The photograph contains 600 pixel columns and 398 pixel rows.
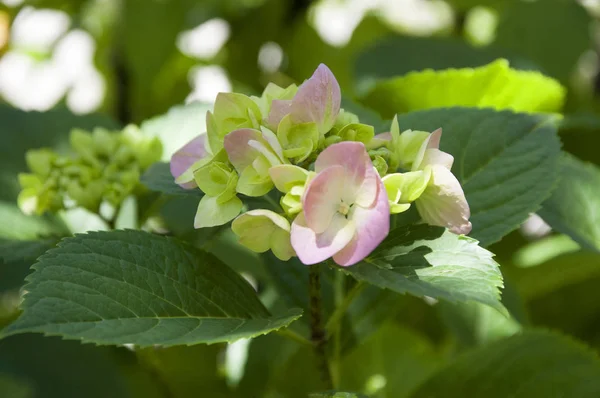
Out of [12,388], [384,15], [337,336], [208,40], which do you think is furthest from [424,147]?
[384,15]

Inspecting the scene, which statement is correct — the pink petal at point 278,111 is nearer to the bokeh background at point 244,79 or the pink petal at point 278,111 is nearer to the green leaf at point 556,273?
the bokeh background at point 244,79

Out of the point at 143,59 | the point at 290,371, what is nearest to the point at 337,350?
the point at 290,371

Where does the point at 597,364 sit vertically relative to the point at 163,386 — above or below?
below

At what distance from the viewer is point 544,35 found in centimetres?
117

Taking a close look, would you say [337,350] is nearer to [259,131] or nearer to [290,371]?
[290,371]

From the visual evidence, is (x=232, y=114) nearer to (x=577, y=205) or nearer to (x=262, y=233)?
(x=262, y=233)

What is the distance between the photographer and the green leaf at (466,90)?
685mm

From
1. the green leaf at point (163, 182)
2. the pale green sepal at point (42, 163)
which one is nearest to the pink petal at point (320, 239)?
the green leaf at point (163, 182)

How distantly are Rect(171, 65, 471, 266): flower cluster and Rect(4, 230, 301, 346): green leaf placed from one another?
0.15ft

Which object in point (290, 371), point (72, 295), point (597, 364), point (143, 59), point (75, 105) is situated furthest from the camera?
point (75, 105)

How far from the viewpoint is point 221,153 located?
16.8 inches

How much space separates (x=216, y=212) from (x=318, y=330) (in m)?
0.13

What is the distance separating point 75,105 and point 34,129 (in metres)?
0.58

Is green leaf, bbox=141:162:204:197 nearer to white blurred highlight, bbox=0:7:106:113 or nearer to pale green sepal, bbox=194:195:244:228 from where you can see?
pale green sepal, bbox=194:195:244:228
